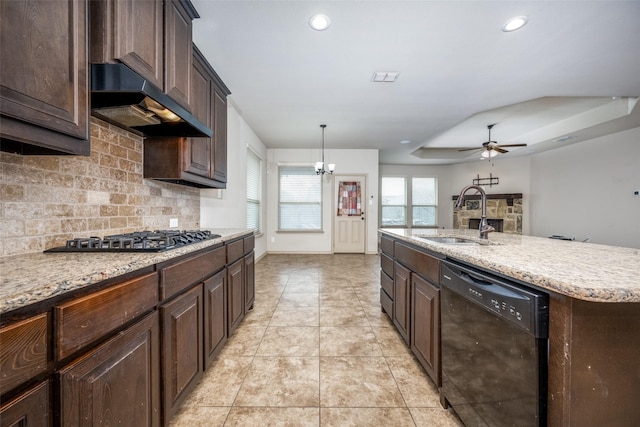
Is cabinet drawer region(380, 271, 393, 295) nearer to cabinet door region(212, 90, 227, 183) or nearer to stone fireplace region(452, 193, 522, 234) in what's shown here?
cabinet door region(212, 90, 227, 183)

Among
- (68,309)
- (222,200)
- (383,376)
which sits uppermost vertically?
(222,200)

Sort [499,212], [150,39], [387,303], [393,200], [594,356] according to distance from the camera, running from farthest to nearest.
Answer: [393,200] < [499,212] < [387,303] < [150,39] < [594,356]

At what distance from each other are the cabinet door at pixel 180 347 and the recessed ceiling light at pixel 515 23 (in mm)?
2964

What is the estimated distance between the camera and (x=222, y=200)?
10.7ft

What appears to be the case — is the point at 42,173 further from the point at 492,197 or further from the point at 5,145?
the point at 492,197

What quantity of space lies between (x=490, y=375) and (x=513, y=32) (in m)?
2.56

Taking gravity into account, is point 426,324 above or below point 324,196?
below

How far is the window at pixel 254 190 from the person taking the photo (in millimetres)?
4715

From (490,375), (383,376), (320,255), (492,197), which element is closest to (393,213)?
(492,197)

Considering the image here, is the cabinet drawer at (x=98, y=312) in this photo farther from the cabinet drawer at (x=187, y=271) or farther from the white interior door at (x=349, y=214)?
the white interior door at (x=349, y=214)

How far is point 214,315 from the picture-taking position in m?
1.70

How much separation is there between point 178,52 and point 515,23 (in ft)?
8.28

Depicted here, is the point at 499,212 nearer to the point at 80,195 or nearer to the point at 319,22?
the point at 319,22

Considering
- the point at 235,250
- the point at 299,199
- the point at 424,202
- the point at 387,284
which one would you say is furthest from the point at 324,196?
the point at 235,250
